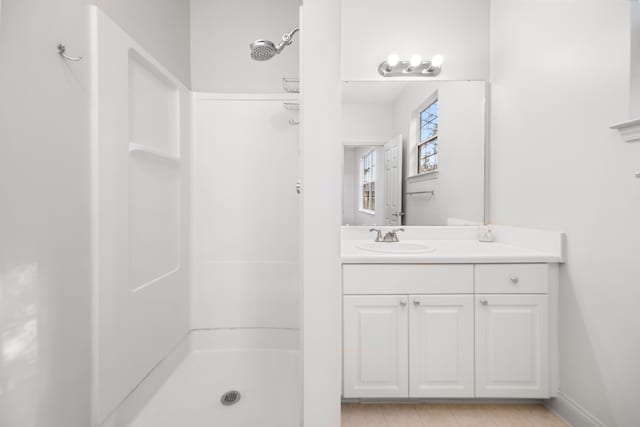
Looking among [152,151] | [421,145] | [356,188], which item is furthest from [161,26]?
[421,145]

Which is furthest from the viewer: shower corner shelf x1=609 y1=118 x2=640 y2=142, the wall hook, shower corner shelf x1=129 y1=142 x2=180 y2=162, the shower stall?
shower corner shelf x1=129 y1=142 x2=180 y2=162

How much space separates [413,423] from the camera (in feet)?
4.48

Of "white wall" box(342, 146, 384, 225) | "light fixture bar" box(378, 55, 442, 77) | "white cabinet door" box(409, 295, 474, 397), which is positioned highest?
"light fixture bar" box(378, 55, 442, 77)

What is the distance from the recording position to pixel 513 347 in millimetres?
1404

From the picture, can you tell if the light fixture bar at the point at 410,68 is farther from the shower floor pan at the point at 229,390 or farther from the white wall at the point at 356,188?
the shower floor pan at the point at 229,390

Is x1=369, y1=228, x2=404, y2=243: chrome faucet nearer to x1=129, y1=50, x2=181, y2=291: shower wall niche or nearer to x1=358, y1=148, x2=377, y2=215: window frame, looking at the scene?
x1=358, y1=148, x2=377, y2=215: window frame

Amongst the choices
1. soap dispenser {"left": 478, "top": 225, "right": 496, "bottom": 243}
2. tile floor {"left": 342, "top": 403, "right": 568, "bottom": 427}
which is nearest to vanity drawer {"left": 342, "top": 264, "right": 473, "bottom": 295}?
soap dispenser {"left": 478, "top": 225, "right": 496, "bottom": 243}

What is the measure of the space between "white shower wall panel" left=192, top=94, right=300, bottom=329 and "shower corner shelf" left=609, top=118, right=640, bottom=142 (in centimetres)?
160

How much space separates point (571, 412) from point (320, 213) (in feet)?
5.35

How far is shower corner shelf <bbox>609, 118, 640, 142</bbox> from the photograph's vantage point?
104 cm

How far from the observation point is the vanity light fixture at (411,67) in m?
1.84

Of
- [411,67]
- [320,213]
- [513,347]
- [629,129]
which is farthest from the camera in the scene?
[411,67]

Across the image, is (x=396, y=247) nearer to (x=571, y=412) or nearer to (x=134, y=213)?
(x=571, y=412)

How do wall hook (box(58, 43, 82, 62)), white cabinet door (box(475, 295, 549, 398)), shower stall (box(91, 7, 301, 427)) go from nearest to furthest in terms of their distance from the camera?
1. wall hook (box(58, 43, 82, 62))
2. shower stall (box(91, 7, 301, 427))
3. white cabinet door (box(475, 295, 549, 398))
